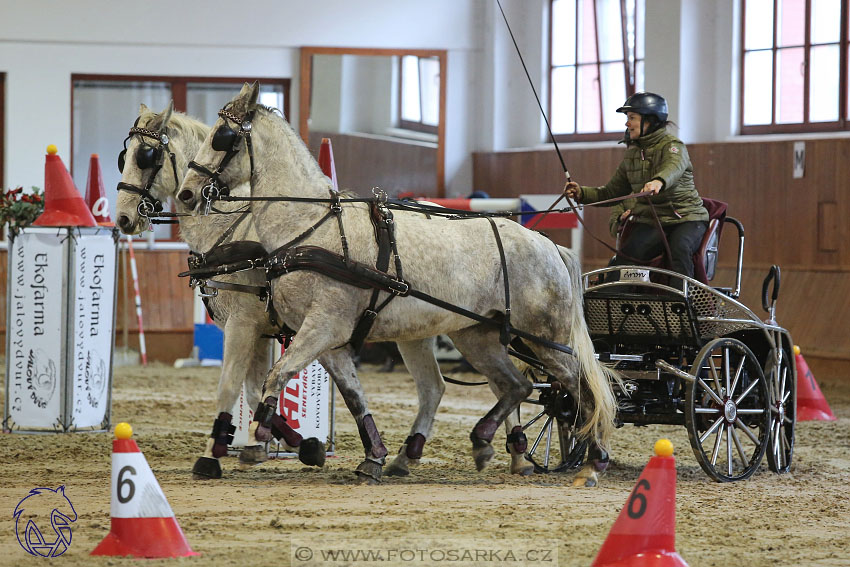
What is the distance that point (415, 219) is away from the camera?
5719 mm

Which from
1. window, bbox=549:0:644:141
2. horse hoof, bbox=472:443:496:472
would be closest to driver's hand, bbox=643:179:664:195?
horse hoof, bbox=472:443:496:472

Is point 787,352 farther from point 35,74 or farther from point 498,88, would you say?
point 35,74

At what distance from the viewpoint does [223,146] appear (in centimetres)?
543

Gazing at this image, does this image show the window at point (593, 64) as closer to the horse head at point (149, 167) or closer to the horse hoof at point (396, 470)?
the horse head at point (149, 167)

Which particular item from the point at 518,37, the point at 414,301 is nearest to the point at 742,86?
the point at 518,37

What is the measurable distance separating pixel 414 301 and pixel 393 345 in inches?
273

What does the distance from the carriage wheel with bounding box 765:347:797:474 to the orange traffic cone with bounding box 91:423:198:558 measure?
3.57 meters

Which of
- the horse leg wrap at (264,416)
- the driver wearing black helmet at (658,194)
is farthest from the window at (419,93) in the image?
the horse leg wrap at (264,416)

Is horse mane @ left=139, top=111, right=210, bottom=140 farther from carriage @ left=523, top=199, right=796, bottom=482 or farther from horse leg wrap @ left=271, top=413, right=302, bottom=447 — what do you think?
carriage @ left=523, top=199, right=796, bottom=482

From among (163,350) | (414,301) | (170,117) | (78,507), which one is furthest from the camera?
(163,350)

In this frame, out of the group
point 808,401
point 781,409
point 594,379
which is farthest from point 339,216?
point 808,401

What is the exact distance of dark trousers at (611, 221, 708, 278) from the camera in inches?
241

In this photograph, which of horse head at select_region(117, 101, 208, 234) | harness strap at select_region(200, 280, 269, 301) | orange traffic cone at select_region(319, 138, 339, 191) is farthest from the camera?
orange traffic cone at select_region(319, 138, 339, 191)
